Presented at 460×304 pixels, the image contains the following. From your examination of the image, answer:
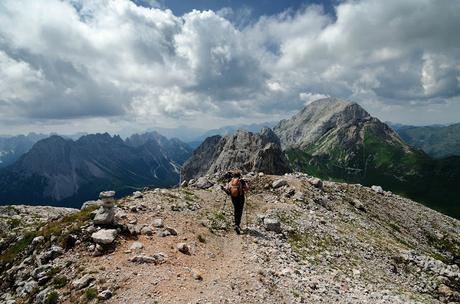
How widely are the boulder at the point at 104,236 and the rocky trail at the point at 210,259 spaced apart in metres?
0.08

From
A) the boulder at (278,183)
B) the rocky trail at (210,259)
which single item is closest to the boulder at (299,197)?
the rocky trail at (210,259)

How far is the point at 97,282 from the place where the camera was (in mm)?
19047

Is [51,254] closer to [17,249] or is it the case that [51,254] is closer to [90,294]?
[17,249]

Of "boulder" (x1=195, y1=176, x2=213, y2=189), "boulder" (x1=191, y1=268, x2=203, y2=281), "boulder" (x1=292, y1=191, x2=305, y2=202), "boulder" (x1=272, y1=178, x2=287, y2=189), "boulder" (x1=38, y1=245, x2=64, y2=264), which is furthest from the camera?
"boulder" (x1=195, y1=176, x2=213, y2=189)

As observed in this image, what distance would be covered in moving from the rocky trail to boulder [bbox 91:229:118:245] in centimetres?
8

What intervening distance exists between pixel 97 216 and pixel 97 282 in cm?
688

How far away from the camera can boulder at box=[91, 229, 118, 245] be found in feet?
74.4

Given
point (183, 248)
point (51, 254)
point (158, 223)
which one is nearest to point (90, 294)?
point (183, 248)

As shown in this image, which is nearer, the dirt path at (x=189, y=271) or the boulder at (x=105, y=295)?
the boulder at (x=105, y=295)

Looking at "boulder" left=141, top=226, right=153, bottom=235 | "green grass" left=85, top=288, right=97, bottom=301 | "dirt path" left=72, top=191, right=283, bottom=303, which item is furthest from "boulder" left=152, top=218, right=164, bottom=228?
"green grass" left=85, top=288, right=97, bottom=301

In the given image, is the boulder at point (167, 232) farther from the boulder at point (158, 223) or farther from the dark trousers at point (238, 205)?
the dark trousers at point (238, 205)

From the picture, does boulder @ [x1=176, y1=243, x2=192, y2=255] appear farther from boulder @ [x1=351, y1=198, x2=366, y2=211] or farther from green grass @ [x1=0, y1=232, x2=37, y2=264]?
boulder @ [x1=351, y1=198, x2=366, y2=211]

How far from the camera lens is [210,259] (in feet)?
76.4

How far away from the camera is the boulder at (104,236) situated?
22672mm
